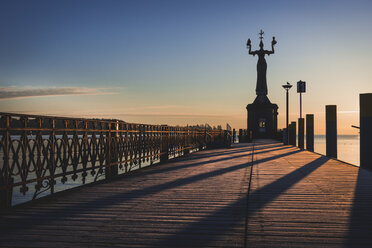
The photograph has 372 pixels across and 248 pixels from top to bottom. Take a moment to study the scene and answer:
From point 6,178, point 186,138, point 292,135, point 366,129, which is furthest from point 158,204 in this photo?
point 292,135

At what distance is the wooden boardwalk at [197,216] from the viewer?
3.64 metres

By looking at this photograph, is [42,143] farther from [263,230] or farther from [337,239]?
[337,239]

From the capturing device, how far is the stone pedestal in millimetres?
50562

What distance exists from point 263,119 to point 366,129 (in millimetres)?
40795

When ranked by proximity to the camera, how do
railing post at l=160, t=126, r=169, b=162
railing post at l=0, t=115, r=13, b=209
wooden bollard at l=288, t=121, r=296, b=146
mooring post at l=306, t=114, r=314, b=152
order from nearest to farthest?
railing post at l=0, t=115, r=13, b=209 → railing post at l=160, t=126, r=169, b=162 → mooring post at l=306, t=114, r=314, b=152 → wooden bollard at l=288, t=121, r=296, b=146

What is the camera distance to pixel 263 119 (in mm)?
50875

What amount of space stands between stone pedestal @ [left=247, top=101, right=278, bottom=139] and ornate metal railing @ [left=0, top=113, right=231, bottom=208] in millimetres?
37651

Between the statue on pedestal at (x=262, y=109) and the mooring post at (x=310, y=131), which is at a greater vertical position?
the statue on pedestal at (x=262, y=109)

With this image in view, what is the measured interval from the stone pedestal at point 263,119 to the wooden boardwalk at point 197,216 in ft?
144

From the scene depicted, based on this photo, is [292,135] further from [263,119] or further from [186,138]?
[263,119]

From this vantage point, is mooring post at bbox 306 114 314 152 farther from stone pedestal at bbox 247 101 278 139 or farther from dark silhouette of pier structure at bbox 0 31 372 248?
stone pedestal at bbox 247 101 278 139

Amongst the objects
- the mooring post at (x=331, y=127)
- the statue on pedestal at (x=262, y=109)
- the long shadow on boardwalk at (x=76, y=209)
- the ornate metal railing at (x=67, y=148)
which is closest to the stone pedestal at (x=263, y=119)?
the statue on pedestal at (x=262, y=109)

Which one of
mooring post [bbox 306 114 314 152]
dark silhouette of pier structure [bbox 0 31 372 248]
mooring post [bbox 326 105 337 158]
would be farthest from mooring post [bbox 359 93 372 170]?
mooring post [bbox 306 114 314 152]

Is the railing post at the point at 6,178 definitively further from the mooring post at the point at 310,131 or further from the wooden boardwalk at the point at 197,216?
the mooring post at the point at 310,131
